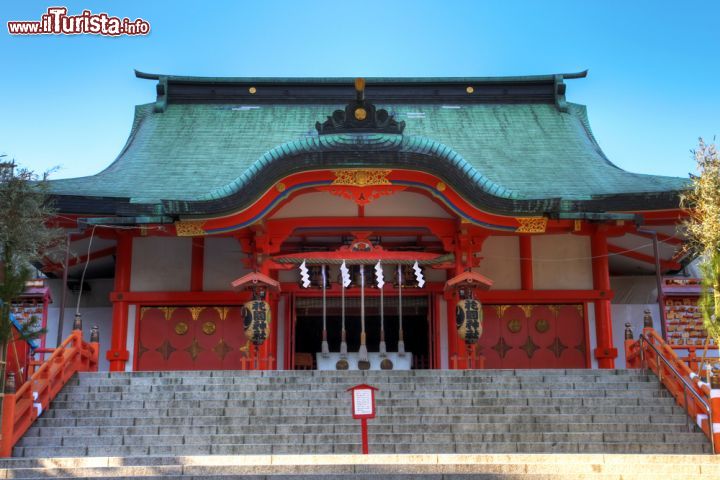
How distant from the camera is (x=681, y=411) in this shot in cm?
1102

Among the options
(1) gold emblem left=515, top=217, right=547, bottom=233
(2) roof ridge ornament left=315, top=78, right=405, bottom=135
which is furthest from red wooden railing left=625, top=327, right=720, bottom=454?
(2) roof ridge ornament left=315, top=78, right=405, bottom=135

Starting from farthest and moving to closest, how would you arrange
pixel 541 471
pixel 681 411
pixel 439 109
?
pixel 439 109 → pixel 681 411 → pixel 541 471

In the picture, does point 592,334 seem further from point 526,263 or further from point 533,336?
point 526,263

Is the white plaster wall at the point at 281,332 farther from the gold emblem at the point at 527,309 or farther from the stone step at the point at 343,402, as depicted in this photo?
the stone step at the point at 343,402

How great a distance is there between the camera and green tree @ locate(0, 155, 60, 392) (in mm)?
9344

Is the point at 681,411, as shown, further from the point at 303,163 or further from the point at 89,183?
the point at 89,183

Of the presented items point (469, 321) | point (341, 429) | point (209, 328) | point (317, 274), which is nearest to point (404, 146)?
point (469, 321)

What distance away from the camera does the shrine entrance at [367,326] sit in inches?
663

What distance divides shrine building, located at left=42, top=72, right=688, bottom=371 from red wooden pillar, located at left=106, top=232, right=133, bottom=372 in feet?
0.10

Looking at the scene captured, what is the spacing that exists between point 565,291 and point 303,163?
5654 mm

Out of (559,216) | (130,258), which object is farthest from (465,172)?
(130,258)

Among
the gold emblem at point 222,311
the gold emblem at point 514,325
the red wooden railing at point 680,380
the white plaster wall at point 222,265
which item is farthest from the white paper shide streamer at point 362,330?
the red wooden railing at point 680,380

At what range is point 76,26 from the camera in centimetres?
1565

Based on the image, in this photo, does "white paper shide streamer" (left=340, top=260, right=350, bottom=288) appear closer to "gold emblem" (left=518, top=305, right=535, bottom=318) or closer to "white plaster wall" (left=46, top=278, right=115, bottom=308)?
"gold emblem" (left=518, top=305, right=535, bottom=318)
